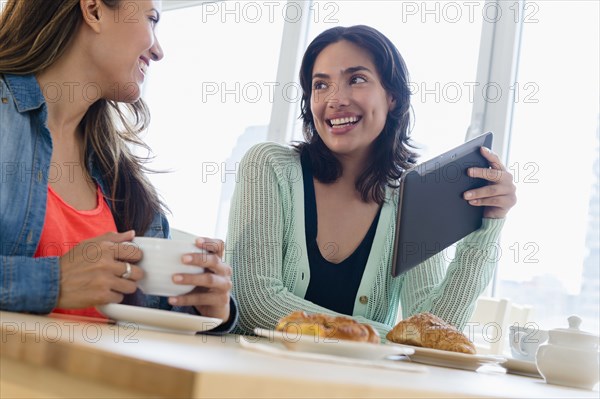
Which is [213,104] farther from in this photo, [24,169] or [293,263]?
[24,169]

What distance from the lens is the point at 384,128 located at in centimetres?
202

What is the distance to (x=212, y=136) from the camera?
159 inches

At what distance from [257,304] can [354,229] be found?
1.24 ft

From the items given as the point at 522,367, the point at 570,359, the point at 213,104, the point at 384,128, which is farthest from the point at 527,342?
the point at 213,104

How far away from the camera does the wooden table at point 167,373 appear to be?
0.48 m

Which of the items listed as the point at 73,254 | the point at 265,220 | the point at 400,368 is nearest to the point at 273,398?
the point at 400,368

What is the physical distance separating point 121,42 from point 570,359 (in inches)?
38.4

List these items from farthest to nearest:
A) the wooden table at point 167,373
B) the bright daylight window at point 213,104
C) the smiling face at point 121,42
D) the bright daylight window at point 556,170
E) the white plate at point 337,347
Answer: the bright daylight window at point 213,104, the bright daylight window at point 556,170, the smiling face at point 121,42, the white plate at point 337,347, the wooden table at point 167,373

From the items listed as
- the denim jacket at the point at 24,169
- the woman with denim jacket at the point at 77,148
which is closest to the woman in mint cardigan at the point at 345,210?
the woman with denim jacket at the point at 77,148

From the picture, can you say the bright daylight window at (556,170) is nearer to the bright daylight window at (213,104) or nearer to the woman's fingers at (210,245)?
the bright daylight window at (213,104)

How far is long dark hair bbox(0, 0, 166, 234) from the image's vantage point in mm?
1327

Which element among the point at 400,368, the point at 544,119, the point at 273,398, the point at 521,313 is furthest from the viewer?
the point at 544,119

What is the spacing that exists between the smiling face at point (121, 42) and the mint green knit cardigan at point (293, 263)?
1.29ft

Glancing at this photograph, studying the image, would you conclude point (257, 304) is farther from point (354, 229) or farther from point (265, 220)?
point (354, 229)
